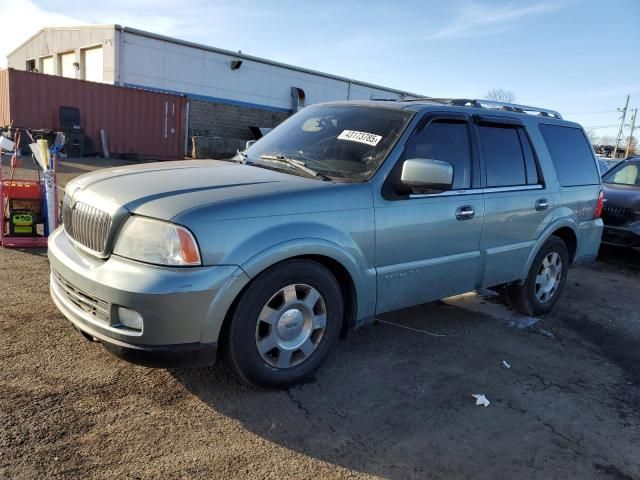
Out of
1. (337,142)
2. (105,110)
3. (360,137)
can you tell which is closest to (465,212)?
(360,137)

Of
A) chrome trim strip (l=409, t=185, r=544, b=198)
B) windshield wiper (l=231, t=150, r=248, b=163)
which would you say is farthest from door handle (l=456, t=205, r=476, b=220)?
windshield wiper (l=231, t=150, r=248, b=163)

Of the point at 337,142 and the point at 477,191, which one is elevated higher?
the point at 337,142

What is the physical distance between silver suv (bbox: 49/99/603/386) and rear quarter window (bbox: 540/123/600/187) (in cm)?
11

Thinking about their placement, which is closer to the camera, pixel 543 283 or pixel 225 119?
pixel 543 283

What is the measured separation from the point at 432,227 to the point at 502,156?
1.19m

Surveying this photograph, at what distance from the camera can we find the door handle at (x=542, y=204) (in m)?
4.80

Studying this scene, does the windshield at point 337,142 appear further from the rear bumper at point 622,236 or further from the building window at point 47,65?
the building window at point 47,65

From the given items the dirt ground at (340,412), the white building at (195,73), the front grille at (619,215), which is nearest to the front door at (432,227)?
the dirt ground at (340,412)

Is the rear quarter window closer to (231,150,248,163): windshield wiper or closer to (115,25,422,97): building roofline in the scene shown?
(231,150,248,163): windshield wiper

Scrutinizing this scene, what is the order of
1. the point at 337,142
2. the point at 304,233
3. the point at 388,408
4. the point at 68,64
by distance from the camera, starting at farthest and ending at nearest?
1. the point at 68,64
2. the point at 337,142
3. the point at 388,408
4. the point at 304,233

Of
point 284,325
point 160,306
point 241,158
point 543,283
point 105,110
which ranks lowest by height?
point 543,283

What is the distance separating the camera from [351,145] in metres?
3.84

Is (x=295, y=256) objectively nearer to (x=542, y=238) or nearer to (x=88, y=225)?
(x=88, y=225)

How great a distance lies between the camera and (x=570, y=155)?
17.6ft
